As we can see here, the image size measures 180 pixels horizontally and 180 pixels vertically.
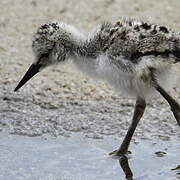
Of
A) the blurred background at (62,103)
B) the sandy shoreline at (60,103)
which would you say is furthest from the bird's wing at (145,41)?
the sandy shoreline at (60,103)

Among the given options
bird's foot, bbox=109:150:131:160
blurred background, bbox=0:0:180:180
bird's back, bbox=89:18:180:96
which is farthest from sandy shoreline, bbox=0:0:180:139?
bird's back, bbox=89:18:180:96

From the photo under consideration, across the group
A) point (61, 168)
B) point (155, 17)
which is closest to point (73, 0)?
point (155, 17)

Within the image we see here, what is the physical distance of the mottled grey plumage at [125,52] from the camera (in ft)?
16.3

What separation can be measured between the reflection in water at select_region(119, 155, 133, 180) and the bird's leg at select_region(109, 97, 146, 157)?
51mm

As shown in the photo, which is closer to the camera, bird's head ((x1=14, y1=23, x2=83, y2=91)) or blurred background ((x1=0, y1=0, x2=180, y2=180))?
bird's head ((x1=14, y1=23, x2=83, y2=91))

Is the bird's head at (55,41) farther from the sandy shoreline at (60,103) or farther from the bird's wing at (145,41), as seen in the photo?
the sandy shoreline at (60,103)

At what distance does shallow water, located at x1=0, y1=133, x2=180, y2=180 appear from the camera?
200 inches

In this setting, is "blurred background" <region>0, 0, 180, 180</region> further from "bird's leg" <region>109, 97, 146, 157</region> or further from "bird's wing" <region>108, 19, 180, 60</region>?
"bird's wing" <region>108, 19, 180, 60</region>

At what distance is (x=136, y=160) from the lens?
5.39 metres

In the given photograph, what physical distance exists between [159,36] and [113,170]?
1.15 m

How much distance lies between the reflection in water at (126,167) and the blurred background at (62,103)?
0.31 m

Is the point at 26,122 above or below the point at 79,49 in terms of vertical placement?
below

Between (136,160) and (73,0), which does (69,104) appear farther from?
(73,0)

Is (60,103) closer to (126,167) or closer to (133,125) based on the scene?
(133,125)
